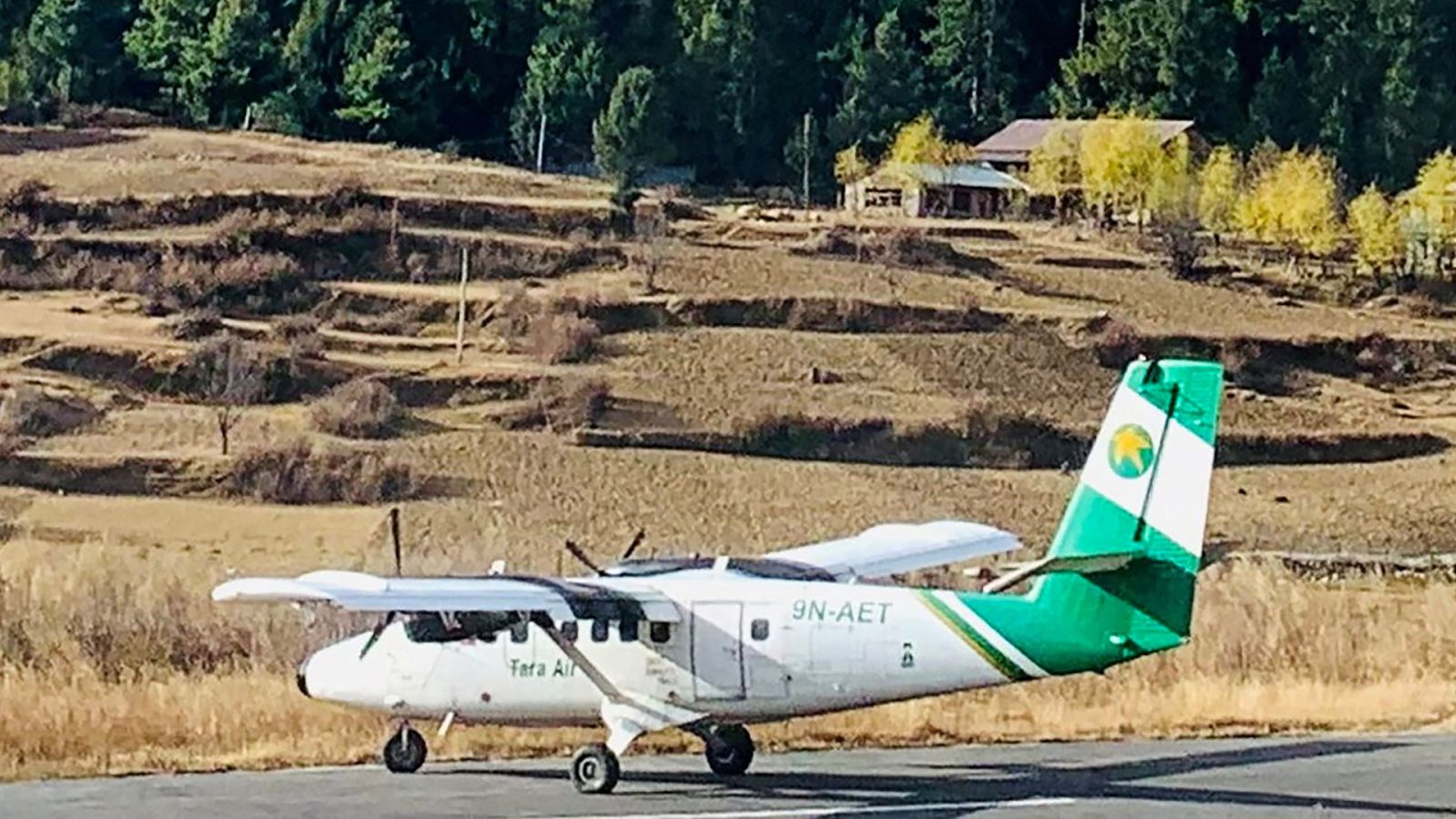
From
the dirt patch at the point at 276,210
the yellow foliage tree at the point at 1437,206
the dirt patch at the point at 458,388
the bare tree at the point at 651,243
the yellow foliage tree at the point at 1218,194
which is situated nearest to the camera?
the dirt patch at the point at 458,388

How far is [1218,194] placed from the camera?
8612 cm

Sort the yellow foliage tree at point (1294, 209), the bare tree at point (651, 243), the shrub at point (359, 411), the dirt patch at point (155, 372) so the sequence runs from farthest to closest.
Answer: the yellow foliage tree at point (1294, 209) → the bare tree at point (651, 243) → the dirt patch at point (155, 372) → the shrub at point (359, 411)

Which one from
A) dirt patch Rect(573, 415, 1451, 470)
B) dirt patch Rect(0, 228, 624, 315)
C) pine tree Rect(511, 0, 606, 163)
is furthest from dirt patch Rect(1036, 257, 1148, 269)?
pine tree Rect(511, 0, 606, 163)

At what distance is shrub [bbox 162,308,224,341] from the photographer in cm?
5969

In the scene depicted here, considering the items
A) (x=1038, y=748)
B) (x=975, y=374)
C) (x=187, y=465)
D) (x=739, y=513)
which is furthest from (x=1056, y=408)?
(x=1038, y=748)

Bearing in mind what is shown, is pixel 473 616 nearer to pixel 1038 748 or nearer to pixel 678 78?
pixel 1038 748

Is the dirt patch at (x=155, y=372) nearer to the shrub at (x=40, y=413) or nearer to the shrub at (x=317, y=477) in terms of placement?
the shrub at (x=40, y=413)

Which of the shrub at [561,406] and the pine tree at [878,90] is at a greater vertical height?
the pine tree at [878,90]

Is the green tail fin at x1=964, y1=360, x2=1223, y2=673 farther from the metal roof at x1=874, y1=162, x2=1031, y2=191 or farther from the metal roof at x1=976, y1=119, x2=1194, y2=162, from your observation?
the metal roof at x1=976, y1=119, x2=1194, y2=162

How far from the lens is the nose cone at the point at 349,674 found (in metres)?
19.4

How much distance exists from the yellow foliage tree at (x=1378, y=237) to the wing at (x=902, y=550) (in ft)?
202

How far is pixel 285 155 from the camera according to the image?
3123 inches

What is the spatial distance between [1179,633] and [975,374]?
43.5 metres

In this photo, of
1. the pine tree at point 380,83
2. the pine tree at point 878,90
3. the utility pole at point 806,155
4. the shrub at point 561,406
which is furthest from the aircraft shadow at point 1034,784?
the pine tree at point 878,90
